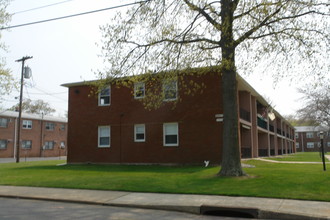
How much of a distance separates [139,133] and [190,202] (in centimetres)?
1408

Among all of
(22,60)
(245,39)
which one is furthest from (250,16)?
(22,60)

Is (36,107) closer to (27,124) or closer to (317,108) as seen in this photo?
(27,124)

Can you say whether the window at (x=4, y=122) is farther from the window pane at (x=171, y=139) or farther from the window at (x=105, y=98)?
the window pane at (x=171, y=139)

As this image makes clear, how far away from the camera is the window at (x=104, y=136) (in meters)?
24.7

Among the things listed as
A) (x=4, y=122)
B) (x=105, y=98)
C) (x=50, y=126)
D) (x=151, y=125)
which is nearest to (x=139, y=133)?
(x=151, y=125)

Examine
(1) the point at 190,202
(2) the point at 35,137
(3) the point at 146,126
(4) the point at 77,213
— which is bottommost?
(4) the point at 77,213

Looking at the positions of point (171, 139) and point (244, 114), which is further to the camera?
point (244, 114)

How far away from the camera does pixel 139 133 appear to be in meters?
23.5

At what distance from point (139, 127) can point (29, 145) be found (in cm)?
3127

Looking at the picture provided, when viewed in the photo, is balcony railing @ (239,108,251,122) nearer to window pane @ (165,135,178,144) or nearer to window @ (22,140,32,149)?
window pane @ (165,135,178,144)

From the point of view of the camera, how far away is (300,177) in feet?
44.3

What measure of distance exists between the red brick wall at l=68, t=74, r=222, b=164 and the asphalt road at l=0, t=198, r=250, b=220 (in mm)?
10557

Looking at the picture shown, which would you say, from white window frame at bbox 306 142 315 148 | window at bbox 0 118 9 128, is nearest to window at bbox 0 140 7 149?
window at bbox 0 118 9 128

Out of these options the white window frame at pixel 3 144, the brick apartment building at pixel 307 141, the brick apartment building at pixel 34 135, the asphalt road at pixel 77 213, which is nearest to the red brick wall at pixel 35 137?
the brick apartment building at pixel 34 135
